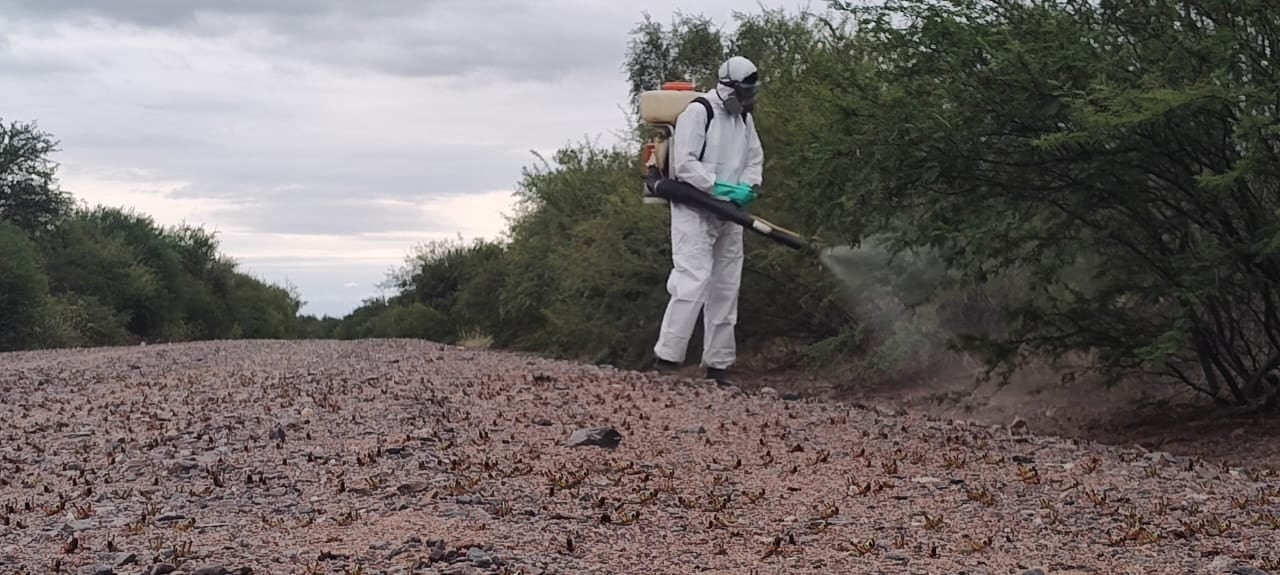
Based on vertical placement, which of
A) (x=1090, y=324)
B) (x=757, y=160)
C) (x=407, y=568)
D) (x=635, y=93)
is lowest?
(x=407, y=568)

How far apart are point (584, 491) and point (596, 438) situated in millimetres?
1296

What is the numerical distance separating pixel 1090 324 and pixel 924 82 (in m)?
1.99

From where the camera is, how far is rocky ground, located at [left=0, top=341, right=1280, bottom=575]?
5223mm

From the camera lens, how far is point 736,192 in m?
11.5

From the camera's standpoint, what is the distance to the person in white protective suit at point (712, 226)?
37.3ft

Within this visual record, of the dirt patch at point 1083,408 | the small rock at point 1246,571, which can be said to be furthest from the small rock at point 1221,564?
the dirt patch at point 1083,408

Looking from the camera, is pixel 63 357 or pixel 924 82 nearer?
pixel 924 82

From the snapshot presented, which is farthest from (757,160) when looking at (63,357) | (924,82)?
(63,357)

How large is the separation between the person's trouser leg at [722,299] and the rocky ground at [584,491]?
4.76 feet

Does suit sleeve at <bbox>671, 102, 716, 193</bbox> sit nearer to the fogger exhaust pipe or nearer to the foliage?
the fogger exhaust pipe

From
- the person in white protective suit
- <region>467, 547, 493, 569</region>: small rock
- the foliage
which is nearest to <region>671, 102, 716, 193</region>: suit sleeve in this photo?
the person in white protective suit

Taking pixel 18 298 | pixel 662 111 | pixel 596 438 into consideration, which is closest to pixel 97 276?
pixel 18 298

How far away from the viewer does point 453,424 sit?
328 inches

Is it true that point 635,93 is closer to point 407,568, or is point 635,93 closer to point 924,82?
point 924,82
